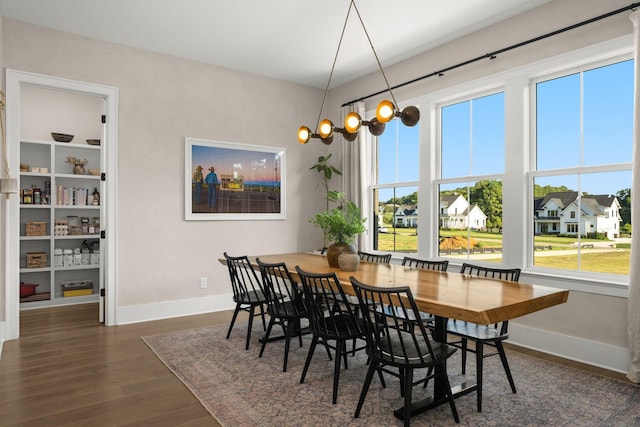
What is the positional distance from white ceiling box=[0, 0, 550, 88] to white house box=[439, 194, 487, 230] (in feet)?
5.71

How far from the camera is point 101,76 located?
4.59m

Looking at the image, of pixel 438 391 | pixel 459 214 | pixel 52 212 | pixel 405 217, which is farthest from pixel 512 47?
pixel 52 212

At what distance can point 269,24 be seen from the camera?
421 centimetres

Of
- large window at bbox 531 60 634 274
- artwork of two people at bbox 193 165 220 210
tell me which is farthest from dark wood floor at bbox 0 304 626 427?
artwork of two people at bbox 193 165 220 210

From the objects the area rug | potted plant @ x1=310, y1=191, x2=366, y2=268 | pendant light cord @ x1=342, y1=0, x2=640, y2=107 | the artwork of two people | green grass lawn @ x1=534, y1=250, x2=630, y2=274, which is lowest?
the area rug

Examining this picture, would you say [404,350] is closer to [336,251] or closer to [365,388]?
[365,388]

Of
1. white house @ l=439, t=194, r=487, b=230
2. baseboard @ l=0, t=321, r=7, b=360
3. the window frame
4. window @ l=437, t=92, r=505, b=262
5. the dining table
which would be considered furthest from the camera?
white house @ l=439, t=194, r=487, b=230

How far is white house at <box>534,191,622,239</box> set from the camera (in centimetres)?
350

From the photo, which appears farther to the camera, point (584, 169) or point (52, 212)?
point (52, 212)

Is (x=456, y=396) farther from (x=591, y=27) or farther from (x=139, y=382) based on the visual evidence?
(x=591, y=27)

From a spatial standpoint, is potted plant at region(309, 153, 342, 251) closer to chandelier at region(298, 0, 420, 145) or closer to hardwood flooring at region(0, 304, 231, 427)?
chandelier at region(298, 0, 420, 145)

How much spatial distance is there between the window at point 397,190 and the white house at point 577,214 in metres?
1.51

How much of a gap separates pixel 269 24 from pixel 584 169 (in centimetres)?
322

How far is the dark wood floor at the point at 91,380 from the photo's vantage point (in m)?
2.53
